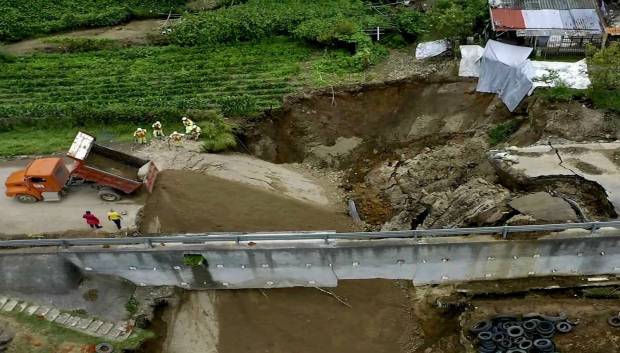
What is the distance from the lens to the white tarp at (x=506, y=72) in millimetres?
27375

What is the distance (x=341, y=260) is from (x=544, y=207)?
772cm

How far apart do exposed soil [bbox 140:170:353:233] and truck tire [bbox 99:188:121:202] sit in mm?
1336

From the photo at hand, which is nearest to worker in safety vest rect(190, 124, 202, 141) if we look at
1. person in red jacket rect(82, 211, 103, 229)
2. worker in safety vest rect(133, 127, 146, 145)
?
worker in safety vest rect(133, 127, 146, 145)

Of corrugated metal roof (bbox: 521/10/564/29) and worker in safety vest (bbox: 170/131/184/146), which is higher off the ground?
corrugated metal roof (bbox: 521/10/564/29)

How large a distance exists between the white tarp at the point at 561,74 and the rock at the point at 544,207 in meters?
8.18

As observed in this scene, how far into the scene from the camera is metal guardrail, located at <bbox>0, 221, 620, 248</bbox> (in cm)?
1884

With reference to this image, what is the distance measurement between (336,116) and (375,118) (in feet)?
7.14

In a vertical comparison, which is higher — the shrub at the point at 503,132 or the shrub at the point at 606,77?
the shrub at the point at 606,77

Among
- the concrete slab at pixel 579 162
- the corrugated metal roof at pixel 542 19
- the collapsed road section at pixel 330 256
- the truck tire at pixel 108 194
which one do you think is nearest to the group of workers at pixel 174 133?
the truck tire at pixel 108 194

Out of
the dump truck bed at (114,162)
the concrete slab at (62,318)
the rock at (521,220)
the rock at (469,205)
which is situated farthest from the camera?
the dump truck bed at (114,162)

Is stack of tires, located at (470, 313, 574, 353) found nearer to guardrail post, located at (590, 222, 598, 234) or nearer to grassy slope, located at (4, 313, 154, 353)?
guardrail post, located at (590, 222, 598, 234)

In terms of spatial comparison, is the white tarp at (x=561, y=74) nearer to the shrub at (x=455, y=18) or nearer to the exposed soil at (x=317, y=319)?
the shrub at (x=455, y=18)

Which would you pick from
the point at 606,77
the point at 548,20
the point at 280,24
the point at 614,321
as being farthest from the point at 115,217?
the point at 548,20

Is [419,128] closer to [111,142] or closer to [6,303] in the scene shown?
[111,142]
